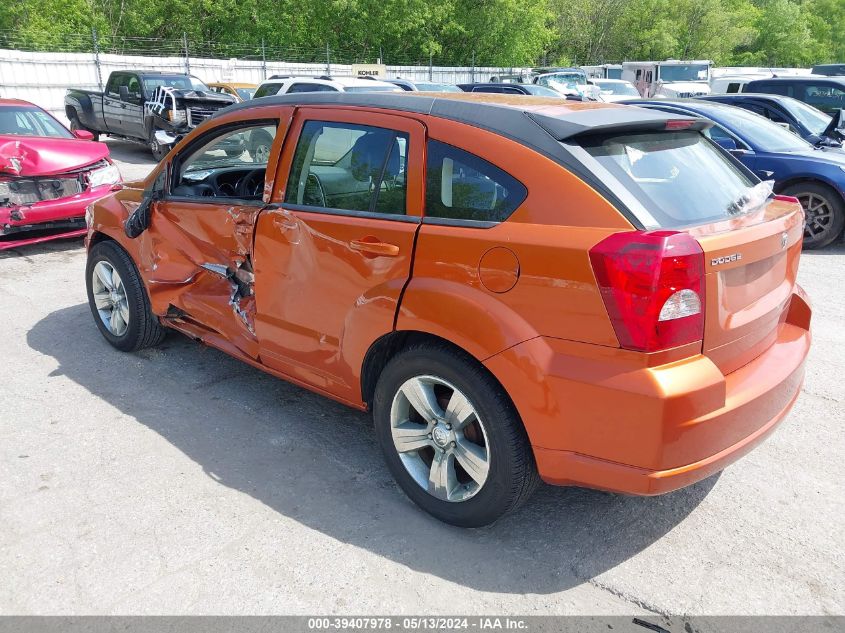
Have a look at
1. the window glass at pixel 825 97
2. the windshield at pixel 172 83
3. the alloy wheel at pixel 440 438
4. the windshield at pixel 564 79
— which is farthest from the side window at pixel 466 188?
the windshield at pixel 564 79

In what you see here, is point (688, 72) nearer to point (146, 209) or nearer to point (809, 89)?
point (809, 89)

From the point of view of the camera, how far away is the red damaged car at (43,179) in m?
7.20

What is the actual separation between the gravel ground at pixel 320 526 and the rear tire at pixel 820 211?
4.73 m

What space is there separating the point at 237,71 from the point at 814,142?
25.4 meters

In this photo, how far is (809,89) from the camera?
578 inches

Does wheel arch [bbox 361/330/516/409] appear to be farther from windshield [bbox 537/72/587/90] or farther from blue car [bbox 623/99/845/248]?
windshield [bbox 537/72/587/90]

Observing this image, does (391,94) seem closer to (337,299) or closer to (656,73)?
(337,299)

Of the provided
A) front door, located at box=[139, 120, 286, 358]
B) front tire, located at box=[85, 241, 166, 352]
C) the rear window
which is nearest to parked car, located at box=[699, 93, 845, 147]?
the rear window

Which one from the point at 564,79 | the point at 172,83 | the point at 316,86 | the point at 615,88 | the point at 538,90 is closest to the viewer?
the point at 316,86

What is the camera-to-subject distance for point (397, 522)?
3084mm

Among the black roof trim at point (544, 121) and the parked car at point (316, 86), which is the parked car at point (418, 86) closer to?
the parked car at point (316, 86)

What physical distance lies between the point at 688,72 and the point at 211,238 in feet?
95.1

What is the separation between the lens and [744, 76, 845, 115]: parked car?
14.5 metres

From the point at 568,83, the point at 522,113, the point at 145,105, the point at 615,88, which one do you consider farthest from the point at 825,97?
the point at 522,113
